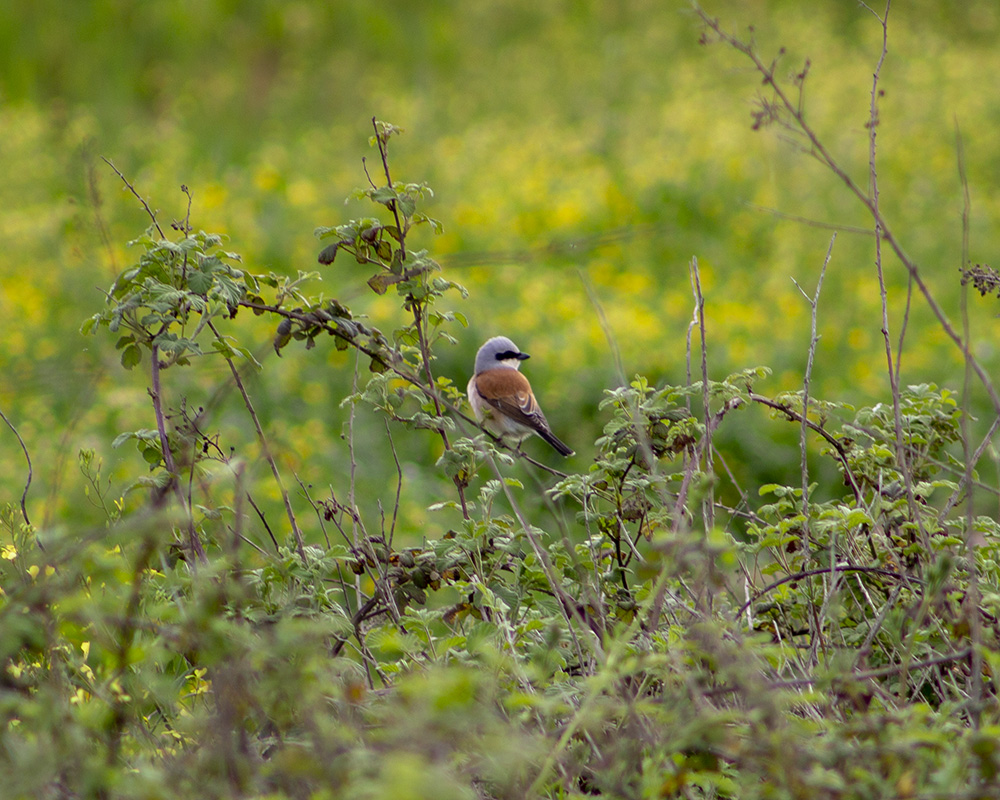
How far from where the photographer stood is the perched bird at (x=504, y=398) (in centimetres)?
569

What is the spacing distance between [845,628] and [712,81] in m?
14.8

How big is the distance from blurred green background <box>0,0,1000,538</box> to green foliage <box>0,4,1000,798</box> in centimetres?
62

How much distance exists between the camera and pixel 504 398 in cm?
570

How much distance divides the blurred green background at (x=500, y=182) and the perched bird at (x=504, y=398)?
78 centimetres

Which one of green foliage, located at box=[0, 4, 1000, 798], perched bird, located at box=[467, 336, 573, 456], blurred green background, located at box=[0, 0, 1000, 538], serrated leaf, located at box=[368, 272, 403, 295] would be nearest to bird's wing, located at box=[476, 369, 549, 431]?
perched bird, located at box=[467, 336, 573, 456]

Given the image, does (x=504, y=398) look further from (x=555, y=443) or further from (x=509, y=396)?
(x=555, y=443)

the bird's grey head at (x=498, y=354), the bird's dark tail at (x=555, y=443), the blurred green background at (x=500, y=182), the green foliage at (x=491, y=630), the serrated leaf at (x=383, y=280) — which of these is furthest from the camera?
the blurred green background at (x=500, y=182)

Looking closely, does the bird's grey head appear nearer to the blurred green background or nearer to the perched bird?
the perched bird

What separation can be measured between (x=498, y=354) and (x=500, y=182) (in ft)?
22.4

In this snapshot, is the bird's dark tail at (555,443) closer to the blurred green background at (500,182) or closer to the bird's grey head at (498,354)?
the bird's grey head at (498,354)

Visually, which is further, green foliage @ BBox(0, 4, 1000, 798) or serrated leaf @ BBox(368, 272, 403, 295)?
serrated leaf @ BBox(368, 272, 403, 295)

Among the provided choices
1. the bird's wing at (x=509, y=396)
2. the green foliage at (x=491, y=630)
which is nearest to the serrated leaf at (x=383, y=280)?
the green foliage at (x=491, y=630)

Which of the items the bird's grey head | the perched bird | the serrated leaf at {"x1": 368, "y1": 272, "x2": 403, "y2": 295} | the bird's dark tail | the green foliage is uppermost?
the serrated leaf at {"x1": 368, "y1": 272, "x2": 403, "y2": 295}

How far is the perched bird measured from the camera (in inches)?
224
